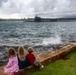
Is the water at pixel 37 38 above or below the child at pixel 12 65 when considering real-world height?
below

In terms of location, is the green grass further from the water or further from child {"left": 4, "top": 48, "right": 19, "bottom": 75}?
the water

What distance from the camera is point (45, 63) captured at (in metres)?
9.34

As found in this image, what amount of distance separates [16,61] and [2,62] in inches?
205

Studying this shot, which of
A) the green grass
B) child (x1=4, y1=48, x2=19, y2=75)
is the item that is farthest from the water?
child (x1=4, y1=48, x2=19, y2=75)

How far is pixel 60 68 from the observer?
28.9 feet

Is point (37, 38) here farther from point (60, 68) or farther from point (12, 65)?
point (12, 65)

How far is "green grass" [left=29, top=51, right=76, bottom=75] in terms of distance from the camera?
27.1 feet

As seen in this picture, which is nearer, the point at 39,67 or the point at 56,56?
the point at 39,67

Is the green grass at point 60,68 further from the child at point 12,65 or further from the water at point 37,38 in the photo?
the water at point 37,38

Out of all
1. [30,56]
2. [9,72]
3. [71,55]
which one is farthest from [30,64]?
[71,55]

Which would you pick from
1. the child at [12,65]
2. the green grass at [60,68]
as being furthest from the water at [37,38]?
the child at [12,65]

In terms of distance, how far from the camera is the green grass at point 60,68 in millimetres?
8266

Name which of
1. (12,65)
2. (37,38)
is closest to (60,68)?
(12,65)

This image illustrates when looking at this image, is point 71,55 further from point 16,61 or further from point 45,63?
point 16,61
